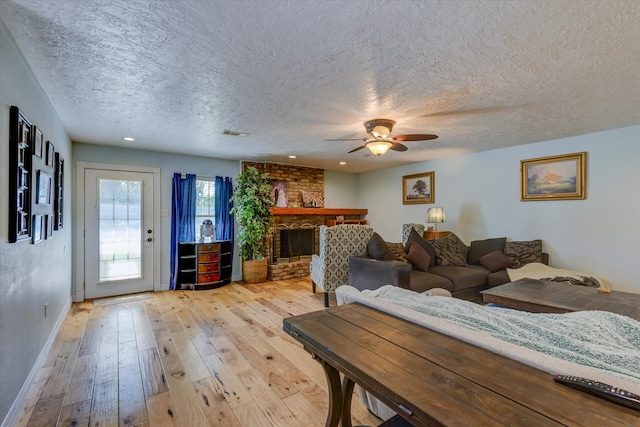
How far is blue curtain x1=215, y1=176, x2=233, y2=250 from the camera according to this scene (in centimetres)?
544

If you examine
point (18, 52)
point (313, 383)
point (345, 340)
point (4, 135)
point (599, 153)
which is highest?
point (18, 52)

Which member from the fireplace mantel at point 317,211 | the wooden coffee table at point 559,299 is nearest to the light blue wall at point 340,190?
the fireplace mantel at point 317,211

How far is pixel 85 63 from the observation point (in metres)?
2.08

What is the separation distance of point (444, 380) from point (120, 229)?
509 cm

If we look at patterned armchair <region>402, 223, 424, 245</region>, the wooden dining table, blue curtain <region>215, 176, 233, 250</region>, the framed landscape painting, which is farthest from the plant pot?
the framed landscape painting

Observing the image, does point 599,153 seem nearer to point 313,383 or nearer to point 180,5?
point 313,383

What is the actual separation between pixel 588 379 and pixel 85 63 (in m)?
3.08

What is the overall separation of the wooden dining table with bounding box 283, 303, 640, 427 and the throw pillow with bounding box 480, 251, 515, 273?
11.5 feet

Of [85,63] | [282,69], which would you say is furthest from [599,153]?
[85,63]

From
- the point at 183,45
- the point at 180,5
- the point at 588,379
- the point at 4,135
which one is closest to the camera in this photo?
the point at 588,379

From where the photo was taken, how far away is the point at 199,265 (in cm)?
498

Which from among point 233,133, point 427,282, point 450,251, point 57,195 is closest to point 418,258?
point 427,282

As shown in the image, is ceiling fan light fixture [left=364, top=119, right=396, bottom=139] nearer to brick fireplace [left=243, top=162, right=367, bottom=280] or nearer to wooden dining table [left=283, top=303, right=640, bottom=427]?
wooden dining table [left=283, top=303, right=640, bottom=427]

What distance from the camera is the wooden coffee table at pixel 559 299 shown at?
88.7 inches
